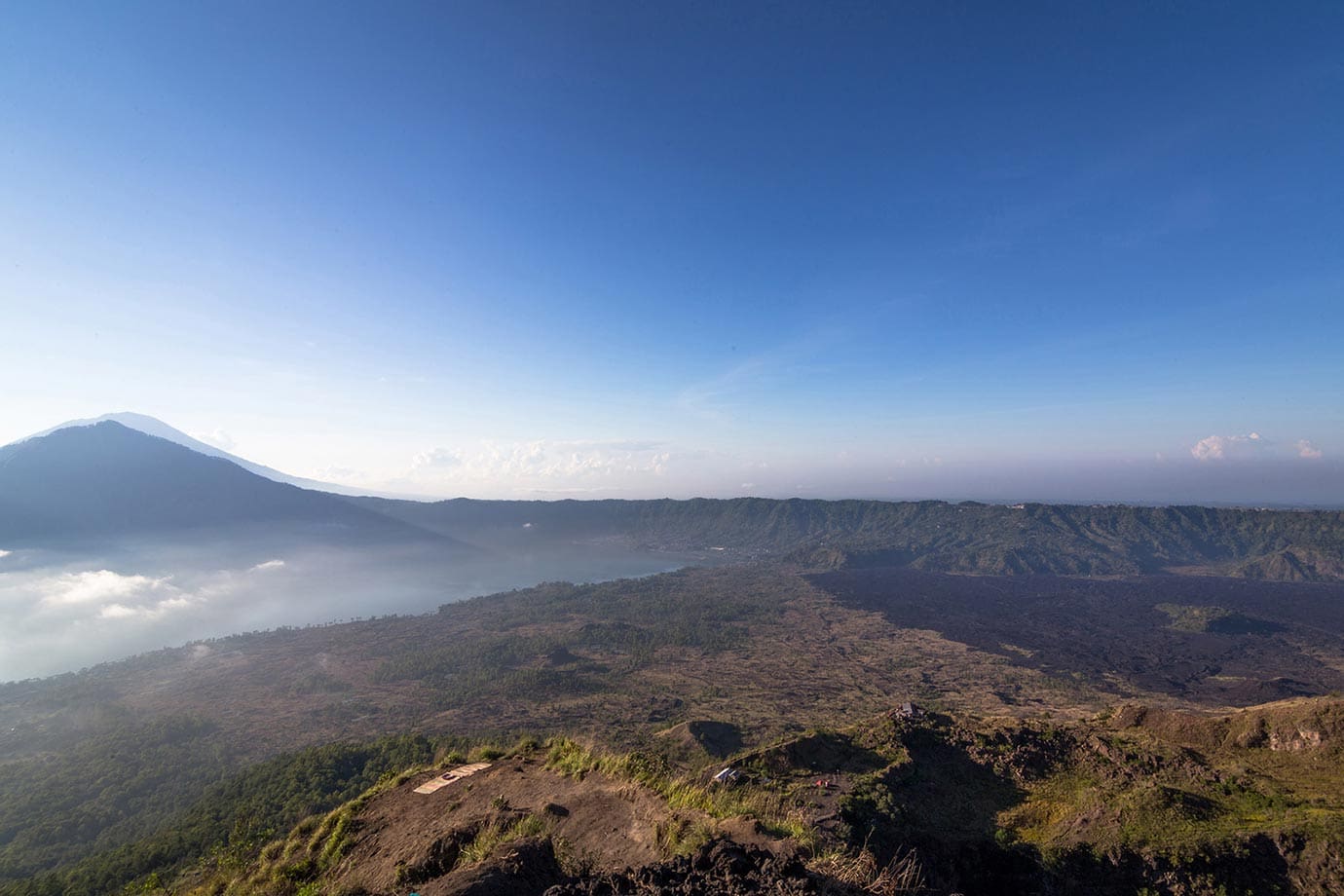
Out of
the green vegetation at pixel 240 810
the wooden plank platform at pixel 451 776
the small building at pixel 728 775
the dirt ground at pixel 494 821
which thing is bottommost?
the green vegetation at pixel 240 810

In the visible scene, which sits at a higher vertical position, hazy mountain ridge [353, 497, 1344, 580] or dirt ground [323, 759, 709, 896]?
dirt ground [323, 759, 709, 896]

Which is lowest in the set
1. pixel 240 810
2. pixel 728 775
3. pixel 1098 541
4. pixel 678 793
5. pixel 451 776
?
pixel 240 810

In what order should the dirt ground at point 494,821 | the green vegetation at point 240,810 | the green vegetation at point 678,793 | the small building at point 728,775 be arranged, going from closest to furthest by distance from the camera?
the dirt ground at point 494,821 < the green vegetation at point 678,793 < the small building at point 728,775 < the green vegetation at point 240,810

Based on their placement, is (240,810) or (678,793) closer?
(678,793)

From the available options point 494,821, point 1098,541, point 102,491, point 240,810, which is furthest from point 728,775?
point 102,491

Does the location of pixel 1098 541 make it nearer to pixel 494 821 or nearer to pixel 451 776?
pixel 451 776

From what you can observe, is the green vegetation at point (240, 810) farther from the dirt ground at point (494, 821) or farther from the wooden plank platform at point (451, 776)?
the dirt ground at point (494, 821)

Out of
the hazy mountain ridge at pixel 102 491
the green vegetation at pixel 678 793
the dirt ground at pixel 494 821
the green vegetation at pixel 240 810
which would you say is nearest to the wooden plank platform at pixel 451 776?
the dirt ground at pixel 494 821

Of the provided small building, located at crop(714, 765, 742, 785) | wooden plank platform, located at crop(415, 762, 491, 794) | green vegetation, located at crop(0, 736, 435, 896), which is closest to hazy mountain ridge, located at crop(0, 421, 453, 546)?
green vegetation, located at crop(0, 736, 435, 896)

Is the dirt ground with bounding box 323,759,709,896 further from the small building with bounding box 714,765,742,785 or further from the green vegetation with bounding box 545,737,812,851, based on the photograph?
the small building with bounding box 714,765,742,785

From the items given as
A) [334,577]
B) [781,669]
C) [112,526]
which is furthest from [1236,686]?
[112,526]

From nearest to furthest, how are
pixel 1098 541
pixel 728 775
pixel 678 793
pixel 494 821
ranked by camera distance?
pixel 494 821 → pixel 678 793 → pixel 728 775 → pixel 1098 541
